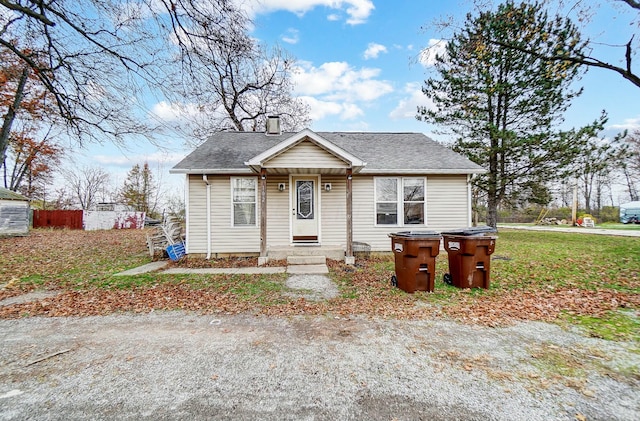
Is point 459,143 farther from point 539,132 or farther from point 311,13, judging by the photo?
point 311,13

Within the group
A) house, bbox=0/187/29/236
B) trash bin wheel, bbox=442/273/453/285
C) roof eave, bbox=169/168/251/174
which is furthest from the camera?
house, bbox=0/187/29/236

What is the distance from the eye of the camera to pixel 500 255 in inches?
375

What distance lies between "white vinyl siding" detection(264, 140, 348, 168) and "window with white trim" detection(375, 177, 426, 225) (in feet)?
7.37

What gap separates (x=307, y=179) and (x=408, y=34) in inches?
233

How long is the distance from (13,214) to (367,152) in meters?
18.1

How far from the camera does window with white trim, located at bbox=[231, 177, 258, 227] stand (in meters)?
9.29

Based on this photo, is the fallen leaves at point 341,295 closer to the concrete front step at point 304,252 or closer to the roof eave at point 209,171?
the concrete front step at point 304,252

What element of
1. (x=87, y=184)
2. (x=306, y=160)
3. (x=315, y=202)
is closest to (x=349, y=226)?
(x=315, y=202)

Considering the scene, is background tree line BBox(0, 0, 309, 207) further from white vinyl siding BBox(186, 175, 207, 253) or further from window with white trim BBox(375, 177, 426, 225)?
window with white trim BBox(375, 177, 426, 225)

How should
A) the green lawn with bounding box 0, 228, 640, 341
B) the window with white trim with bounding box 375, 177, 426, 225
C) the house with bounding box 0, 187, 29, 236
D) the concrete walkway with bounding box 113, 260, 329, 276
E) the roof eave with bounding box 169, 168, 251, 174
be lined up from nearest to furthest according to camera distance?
the green lawn with bounding box 0, 228, 640, 341 → the concrete walkway with bounding box 113, 260, 329, 276 → the roof eave with bounding box 169, 168, 251, 174 → the window with white trim with bounding box 375, 177, 426, 225 → the house with bounding box 0, 187, 29, 236

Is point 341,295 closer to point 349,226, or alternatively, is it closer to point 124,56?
point 349,226

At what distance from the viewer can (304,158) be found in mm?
8070

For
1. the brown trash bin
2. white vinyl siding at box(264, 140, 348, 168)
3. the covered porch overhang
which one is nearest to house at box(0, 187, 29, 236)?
the covered porch overhang

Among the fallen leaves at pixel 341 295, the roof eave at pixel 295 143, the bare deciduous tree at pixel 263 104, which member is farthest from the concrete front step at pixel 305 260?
the bare deciduous tree at pixel 263 104
